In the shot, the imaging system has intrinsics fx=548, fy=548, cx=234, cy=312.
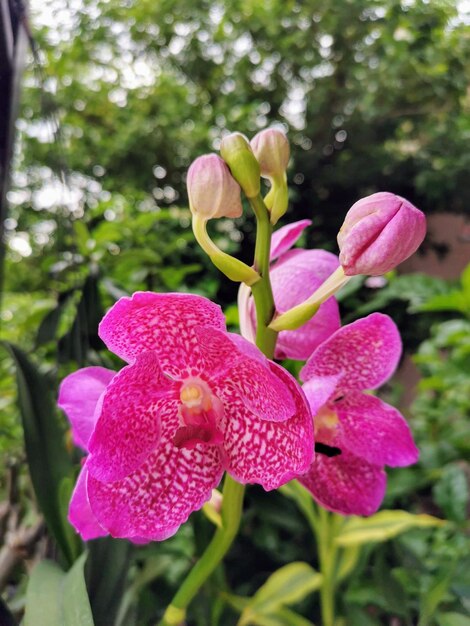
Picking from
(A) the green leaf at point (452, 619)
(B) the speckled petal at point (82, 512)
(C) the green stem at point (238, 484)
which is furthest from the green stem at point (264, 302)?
(A) the green leaf at point (452, 619)

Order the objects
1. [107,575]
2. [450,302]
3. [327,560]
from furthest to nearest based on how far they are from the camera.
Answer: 1. [450,302]
2. [327,560]
3. [107,575]

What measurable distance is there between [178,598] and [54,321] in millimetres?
295

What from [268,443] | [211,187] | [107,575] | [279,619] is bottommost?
[279,619]

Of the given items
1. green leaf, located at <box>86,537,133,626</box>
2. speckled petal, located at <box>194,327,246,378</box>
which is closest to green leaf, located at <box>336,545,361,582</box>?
green leaf, located at <box>86,537,133,626</box>

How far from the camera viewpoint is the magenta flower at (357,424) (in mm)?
297

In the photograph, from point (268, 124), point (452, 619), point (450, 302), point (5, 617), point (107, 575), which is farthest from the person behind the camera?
point (268, 124)

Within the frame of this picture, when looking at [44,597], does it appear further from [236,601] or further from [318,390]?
[236,601]

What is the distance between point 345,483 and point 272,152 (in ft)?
0.61

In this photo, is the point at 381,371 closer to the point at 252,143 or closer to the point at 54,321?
the point at 252,143

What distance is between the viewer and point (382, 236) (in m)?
0.24

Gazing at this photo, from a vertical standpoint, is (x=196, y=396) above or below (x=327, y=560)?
above

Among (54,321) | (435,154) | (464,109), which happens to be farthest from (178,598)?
(464,109)

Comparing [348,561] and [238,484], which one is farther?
[348,561]

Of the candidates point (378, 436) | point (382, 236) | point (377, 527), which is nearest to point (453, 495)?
point (377, 527)
